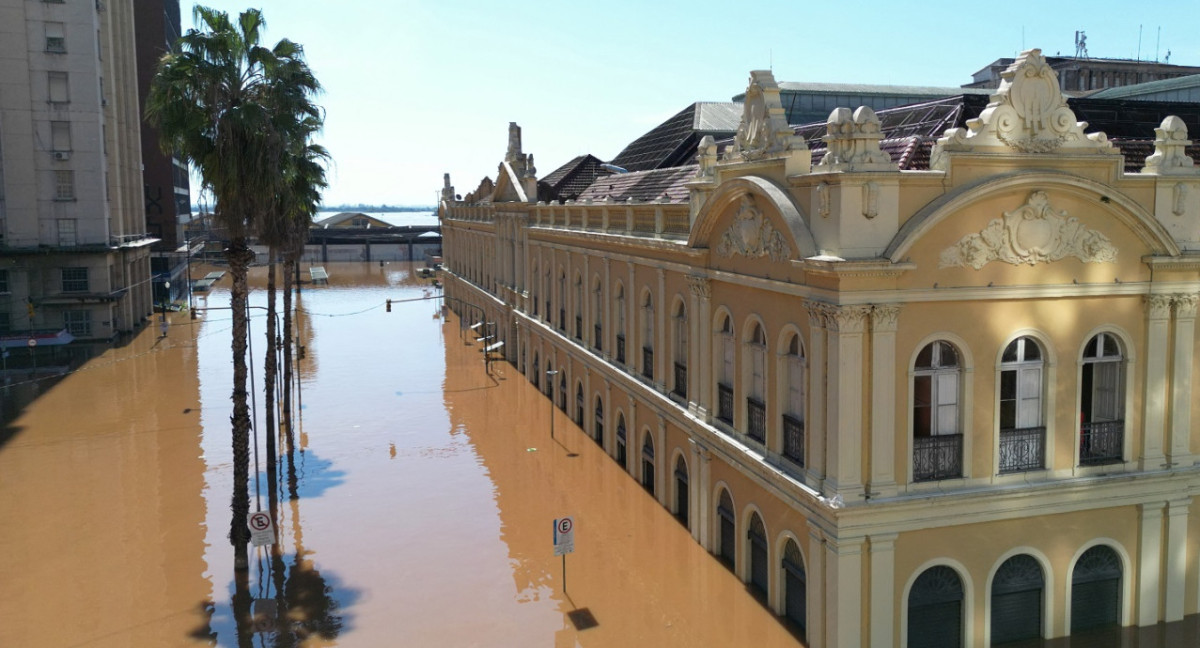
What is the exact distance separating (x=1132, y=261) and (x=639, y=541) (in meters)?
13.0

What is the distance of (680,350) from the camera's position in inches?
1019

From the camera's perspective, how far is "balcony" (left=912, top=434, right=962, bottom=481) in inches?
677

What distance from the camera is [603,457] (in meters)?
32.5

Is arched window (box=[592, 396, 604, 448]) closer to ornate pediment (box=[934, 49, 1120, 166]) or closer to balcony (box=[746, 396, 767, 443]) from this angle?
balcony (box=[746, 396, 767, 443])

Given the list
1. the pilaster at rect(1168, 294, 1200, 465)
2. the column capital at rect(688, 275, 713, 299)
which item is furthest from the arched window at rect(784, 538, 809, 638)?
the pilaster at rect(1168, 294, 1200, 465)

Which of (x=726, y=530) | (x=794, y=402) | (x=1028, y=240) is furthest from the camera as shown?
(x=726, y=530)

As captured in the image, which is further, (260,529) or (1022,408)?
(260,529)

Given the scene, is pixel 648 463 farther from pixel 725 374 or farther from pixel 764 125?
pixel 764 125

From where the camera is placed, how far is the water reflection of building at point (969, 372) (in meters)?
16.7

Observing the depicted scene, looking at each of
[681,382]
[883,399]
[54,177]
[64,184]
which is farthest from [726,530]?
[54,177]

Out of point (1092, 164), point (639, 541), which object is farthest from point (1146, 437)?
point (639, 541)

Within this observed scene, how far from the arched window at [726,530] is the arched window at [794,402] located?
11.4 ft

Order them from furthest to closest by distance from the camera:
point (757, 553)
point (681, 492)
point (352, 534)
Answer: point (681, 492)
point (352, 534)
point (757, 553)

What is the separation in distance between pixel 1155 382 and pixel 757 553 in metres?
8.58
